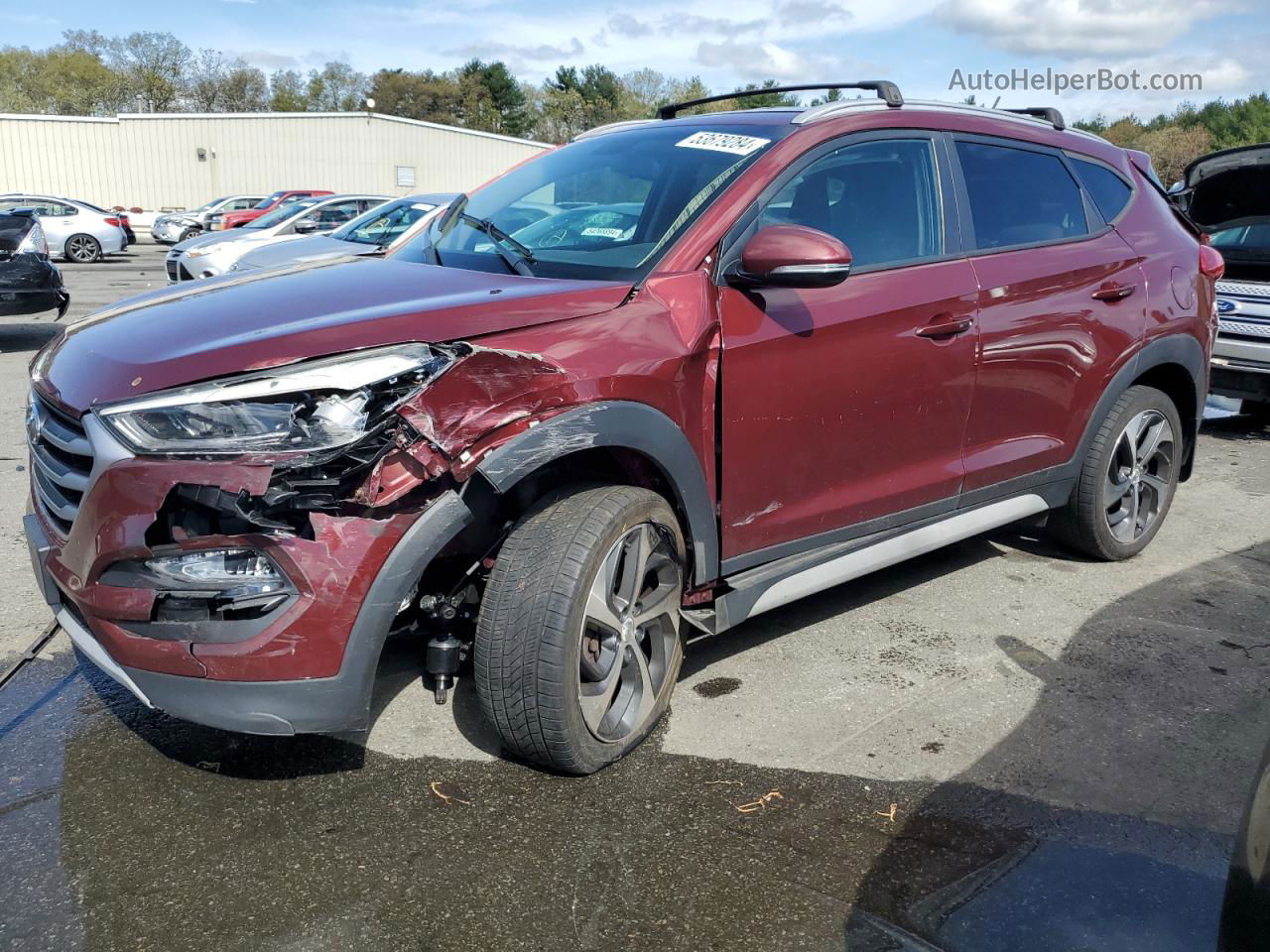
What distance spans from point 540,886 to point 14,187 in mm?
47312

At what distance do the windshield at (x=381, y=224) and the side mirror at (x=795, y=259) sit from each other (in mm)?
8602

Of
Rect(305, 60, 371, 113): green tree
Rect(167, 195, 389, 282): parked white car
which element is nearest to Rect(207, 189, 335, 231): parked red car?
Rect(167, 195, 389, 282): parked white car

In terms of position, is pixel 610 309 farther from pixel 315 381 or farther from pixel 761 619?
pixel 761 619

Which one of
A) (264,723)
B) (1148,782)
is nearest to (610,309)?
(264,723)

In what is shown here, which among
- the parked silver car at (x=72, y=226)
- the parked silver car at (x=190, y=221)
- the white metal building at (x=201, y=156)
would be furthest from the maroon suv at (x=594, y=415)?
the white metal building at (x=201, y=156)

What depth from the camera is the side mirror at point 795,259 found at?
3111mm

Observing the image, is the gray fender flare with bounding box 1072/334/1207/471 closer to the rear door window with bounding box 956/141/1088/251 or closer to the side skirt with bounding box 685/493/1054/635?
the side skirt with bounding box 685/493/1054/635

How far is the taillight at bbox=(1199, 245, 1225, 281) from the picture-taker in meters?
4.99

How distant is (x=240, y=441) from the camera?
247 cm

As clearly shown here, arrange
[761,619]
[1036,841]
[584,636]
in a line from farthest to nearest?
[761,619]
[584,636]
[1036,841]

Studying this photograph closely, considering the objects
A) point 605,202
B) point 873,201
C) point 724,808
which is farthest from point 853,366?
point 724,808

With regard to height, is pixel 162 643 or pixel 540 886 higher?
pixel 162 643

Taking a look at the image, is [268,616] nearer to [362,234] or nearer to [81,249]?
[362,234]

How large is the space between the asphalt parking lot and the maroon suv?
0.98 feet
